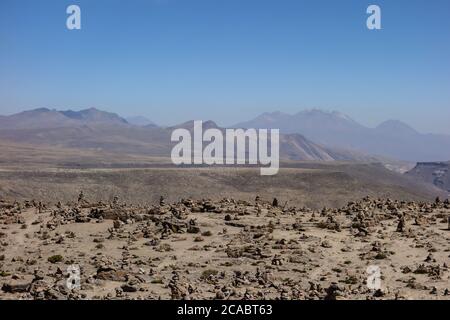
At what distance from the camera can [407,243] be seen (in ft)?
86.9

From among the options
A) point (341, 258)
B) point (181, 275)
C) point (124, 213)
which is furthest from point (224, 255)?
point (124, 213)

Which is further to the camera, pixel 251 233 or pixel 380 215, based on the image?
pixel 380 215

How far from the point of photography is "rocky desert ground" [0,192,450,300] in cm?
1983

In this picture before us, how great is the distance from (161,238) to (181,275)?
21.2ft

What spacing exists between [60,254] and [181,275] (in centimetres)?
715

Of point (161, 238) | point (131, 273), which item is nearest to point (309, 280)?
point (131, 273)

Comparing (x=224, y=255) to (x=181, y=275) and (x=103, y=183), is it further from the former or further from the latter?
(x=103, y=183)

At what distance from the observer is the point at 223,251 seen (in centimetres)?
2575

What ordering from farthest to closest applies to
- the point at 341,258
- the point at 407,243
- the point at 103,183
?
1. the point at 103,183
2. the point at 407,243
3. the point at 341,258

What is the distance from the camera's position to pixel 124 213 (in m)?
33.0

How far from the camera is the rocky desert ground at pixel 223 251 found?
65.1 feet
